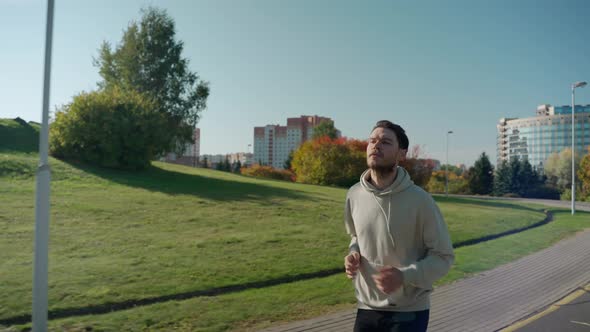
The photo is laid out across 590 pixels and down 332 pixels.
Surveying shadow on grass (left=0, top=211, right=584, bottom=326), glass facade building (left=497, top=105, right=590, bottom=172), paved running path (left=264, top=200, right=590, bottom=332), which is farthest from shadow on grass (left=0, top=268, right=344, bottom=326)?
glass facade building (left=497, top=105, right=590, bottom=172)

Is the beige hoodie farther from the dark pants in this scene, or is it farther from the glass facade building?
the glass facade building

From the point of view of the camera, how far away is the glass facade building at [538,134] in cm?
11475

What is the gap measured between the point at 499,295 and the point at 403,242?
6256 millimetres

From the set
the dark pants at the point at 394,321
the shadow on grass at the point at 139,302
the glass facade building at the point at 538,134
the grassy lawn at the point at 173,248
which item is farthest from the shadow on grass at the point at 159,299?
the glass facade building at the point at 538,134

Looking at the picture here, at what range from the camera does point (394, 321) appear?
2.40 m

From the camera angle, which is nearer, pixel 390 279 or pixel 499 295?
pixel 390 279

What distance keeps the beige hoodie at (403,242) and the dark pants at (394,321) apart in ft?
0.11

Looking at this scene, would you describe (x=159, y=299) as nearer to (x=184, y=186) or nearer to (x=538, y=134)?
(x=184, y=186)

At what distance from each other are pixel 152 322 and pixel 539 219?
21.4 metres

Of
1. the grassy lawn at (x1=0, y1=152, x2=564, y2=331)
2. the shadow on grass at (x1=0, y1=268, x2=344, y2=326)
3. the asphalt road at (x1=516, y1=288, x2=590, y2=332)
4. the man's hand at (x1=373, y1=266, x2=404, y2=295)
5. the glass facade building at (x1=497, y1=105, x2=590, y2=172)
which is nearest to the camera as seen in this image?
the man's hand at (x1=373, y1=266, x2=404, y2=295)

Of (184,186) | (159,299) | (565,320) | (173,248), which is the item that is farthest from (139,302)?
(184,186)

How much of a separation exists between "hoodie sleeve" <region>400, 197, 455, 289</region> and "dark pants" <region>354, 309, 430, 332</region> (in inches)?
9.7

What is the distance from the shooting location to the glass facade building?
4518 inches

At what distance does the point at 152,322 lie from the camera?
5.46m
